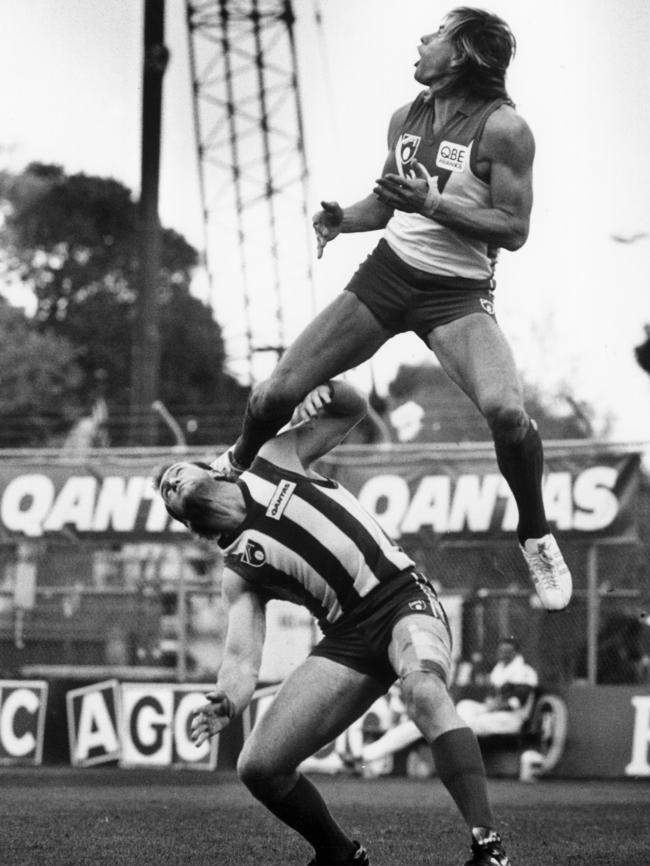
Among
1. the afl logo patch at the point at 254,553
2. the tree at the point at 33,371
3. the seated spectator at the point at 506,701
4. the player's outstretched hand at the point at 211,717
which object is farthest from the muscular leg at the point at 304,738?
the tree at the point at 33,371

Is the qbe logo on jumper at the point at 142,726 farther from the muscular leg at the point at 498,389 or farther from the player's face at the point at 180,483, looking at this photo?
the player's face at the point at 180,483

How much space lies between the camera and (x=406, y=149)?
6.85 m

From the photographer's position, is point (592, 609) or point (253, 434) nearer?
point (253, 434)

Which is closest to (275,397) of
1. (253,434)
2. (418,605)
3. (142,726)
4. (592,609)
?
(253,434)

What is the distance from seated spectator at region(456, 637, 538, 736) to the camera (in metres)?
15.2

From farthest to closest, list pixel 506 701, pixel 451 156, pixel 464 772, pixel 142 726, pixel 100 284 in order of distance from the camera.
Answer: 1. pixel 100 284
2. pixel 142 726
3. pixel 506 701
4. pixel 451 156
5. pixel 464 772

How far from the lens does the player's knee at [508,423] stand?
6598 mm

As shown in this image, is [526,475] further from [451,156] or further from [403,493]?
[403,493]

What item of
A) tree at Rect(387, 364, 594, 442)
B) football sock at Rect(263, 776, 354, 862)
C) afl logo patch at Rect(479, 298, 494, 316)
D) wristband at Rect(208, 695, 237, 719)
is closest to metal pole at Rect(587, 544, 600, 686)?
tree at Rect(387, 364, 594, 442)

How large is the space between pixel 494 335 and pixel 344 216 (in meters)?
0.95

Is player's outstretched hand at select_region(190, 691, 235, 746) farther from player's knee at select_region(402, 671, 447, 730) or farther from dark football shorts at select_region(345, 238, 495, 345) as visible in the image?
dark football shorts at select_region(345, 238, 495, 345)

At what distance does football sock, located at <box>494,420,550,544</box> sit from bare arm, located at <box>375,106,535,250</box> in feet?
2.98

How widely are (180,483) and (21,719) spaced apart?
428 inches

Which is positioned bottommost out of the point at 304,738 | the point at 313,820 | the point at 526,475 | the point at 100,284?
the point at 313,820
